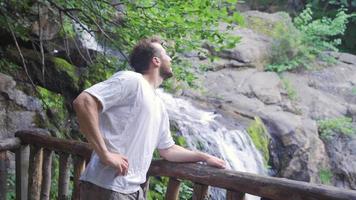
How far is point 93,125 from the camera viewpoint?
94.5 inches

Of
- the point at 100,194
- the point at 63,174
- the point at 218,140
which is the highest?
the point at 100,194

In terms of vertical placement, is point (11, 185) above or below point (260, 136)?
above

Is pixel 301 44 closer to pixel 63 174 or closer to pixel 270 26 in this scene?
pixel 270 26

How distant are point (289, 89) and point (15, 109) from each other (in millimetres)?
6932

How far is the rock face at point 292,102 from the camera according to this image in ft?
28.5

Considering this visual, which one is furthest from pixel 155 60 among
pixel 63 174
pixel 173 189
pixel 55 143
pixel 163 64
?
pixel 63 174

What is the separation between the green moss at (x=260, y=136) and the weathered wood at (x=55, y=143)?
495cm

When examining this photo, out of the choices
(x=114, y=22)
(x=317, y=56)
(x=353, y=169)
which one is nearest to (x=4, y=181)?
(x=114, y=22)

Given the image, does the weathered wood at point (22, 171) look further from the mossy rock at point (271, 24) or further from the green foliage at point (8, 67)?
the mossy rock at point (271, 24)

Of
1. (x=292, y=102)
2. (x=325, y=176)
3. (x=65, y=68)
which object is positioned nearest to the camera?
(x=65, y=68)

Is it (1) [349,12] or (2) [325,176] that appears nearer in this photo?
(2) [325,176]

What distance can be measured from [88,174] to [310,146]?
6892 mm

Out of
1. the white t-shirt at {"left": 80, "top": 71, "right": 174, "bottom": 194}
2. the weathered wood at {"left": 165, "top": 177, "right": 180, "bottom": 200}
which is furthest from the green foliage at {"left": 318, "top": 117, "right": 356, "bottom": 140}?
the white t-shirt at {"left": 80, "top": 71, "right": 174, "bottom": 194}

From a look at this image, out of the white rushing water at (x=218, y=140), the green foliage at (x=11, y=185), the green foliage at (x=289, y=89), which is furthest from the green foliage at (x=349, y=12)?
the green foliage at (x=11, y=185)
